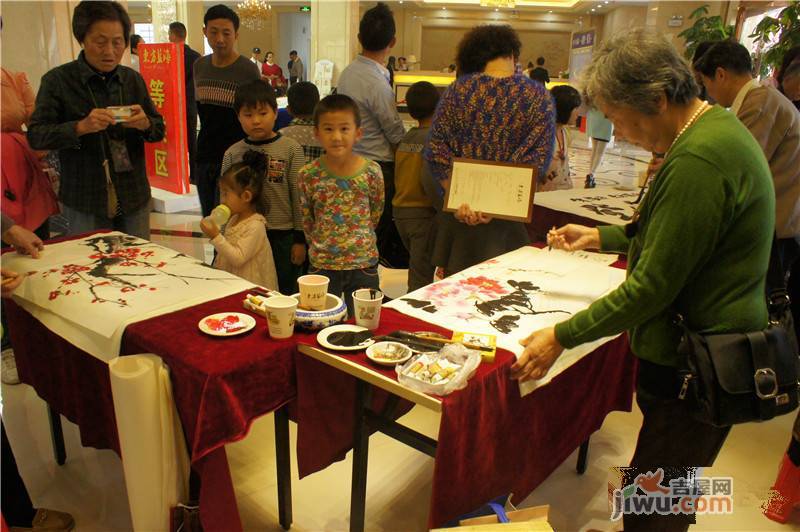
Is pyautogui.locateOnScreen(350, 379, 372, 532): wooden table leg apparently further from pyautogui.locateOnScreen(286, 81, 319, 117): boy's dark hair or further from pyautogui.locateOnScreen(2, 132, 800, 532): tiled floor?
pyautogui.locateOnScreen(286, 81, 319, 117): boy's dark hair

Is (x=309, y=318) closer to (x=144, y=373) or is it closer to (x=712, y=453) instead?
(x=144, y=373)

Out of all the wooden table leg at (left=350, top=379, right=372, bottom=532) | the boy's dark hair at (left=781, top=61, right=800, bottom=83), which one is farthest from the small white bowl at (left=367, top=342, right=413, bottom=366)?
the boy's dark hair at (left=781, top=61, right=800, bottom=83)

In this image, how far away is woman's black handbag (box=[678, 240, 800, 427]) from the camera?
1.14 metres

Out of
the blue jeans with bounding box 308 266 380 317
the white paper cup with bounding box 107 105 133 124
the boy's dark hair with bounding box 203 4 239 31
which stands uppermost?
the boy's dark hair with bounding box 203 4 239 31

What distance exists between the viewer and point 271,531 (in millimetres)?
1782

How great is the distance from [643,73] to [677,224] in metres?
0.30

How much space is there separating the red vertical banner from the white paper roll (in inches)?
158

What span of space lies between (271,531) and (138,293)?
2.75 feet

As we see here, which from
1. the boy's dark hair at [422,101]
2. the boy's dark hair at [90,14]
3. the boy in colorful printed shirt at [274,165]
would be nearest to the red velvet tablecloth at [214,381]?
the boy in colorful printed shirt at [274,165]

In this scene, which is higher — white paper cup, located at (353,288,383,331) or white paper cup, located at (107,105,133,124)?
white paper cup, located at (107,105,133,124)

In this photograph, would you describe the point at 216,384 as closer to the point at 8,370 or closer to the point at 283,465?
the point at 283,465

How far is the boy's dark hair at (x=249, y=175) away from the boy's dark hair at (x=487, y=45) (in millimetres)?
947

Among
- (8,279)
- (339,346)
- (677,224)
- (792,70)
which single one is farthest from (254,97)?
(792,70)

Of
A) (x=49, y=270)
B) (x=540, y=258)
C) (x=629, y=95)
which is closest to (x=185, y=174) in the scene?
(x=49, y=270)
